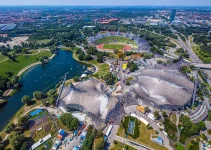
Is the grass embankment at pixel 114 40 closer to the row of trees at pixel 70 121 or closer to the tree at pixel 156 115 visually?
the tree at pixel 156 115

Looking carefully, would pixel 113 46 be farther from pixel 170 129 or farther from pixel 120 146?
pixel 120 146

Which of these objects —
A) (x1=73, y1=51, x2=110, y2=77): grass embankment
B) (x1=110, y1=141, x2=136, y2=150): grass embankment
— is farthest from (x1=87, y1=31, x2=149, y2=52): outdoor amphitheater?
(x1=110, y1=141, x2=136, y2=150): grass embankment

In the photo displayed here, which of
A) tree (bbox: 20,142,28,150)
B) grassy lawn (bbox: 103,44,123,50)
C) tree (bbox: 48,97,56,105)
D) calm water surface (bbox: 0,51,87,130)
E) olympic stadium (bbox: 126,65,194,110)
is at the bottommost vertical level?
calm water surface (bbox: 0,51,87,130)

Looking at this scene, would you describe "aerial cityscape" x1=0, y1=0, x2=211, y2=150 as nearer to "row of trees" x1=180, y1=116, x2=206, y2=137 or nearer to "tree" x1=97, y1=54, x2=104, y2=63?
"row of trees" x1=180, y1=116, x2=206, y2=137

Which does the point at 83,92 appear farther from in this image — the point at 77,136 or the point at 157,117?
the point at 157,117

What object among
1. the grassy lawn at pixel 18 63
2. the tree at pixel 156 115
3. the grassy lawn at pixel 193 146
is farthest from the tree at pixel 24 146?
the grassy lawn at pixel 18 63

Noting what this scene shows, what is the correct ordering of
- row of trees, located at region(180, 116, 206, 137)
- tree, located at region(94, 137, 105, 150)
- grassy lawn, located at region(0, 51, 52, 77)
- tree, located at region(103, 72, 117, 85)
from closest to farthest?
1. tree, located at region(94, 137, 105, 150)
2. row of trees, located at region(180, 116, 206, 137)
3. tree, located at region(103, 72, 117, 85)
4. grassy lawn, located at region(0, 51, 52, 77)

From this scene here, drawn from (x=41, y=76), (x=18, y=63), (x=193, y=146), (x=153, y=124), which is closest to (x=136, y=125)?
(x=153, y=124)

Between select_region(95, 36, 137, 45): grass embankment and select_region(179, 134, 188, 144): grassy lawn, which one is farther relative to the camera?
select_region(95, 36, 137, 45): grass embankment
